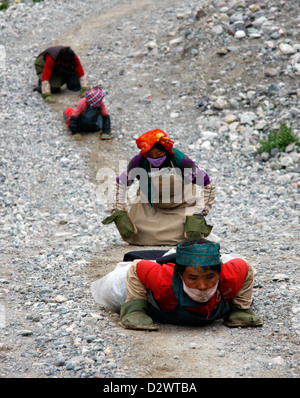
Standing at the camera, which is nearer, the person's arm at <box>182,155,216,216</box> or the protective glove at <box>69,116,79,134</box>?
the person's arm at <box>182,155,216,216</box>

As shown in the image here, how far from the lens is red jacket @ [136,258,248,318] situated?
3934 millimetres

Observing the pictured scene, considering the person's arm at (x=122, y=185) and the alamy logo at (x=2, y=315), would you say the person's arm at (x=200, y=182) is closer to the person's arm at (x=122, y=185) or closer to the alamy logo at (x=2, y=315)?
the person's arm at (x=122, y=185)

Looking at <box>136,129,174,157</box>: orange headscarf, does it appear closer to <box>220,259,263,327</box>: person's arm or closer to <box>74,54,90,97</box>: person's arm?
<box>220,259,263,327</box>: person's arm

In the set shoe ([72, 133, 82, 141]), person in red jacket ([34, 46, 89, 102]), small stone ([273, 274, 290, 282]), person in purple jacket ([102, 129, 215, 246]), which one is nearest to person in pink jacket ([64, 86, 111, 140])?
shoe ([72, 133, 82, 141])

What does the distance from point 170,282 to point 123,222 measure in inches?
104

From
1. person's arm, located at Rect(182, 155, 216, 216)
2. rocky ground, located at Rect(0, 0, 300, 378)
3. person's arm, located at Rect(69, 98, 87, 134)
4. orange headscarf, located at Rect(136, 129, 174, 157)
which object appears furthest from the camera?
person's arm, located at Rect(69, 98, 87, 134)

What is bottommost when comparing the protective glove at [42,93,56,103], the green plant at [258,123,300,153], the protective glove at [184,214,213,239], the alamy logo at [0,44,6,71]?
the protective glove at [184,214,213,239]

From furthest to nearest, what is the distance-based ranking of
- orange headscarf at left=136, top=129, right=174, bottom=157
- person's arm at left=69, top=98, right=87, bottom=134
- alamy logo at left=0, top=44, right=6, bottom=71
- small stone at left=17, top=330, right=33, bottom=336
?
alamy logo at left=0, top=44, right=6, bottom=71, person's arm at left=69, top=98, right=87, bottom=134, orange headscarf at left=136, top=129, right=174, bottom=157, small stone at left=17, top=330, right=33, bottom=336

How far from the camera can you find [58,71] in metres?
11.4

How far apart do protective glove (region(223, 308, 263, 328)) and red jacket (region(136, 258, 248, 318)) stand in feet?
0.44

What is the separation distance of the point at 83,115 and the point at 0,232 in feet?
12.6

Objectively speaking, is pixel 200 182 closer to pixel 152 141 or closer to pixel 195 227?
pixel 195 227

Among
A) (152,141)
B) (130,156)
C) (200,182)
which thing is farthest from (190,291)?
(130,156)

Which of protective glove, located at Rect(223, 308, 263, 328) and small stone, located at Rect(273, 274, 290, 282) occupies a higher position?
protective glove, located at Rect(223, 308, 263, 328)
